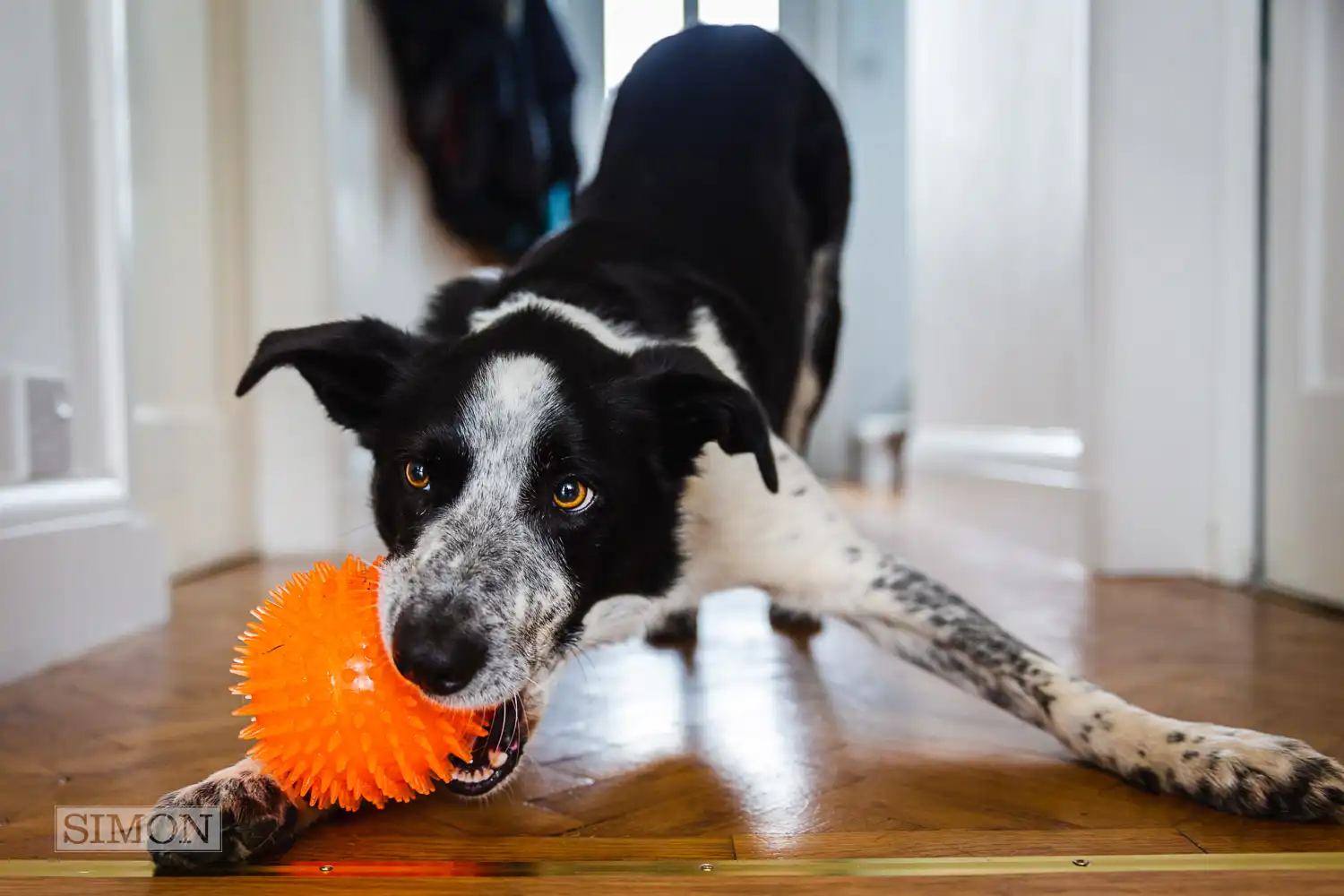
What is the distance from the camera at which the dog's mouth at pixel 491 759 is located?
115cm

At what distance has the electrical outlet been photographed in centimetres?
187

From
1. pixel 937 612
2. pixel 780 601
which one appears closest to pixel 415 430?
pixel 780 601

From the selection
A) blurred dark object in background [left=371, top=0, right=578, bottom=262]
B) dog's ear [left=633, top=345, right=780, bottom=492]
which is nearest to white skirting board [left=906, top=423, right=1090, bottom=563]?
blurred dark object in background [left=371, top=0, right=578, bottom=262]

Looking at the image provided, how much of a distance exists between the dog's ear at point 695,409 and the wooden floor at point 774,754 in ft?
1.17

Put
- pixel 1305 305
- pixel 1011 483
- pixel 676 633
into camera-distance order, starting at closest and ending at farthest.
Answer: pixel 676 633 → pixel 1305 305 → pixel 1011 483

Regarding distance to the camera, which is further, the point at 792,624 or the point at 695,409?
the point at 792,624

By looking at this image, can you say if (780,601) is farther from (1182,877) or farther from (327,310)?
(327,310)

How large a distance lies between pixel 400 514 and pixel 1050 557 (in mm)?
2319

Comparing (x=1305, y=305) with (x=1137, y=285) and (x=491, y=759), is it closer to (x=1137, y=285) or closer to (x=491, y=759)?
(x=1137, y=285)

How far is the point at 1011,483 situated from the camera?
11.3 ft

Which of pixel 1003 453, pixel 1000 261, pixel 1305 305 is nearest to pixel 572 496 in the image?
pixel 1305 305

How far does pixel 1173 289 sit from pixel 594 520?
6.81 feet

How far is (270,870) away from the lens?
102 centimetres

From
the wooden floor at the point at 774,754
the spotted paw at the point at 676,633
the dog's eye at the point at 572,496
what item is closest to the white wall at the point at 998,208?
the wooden floor at the point at 774,754
